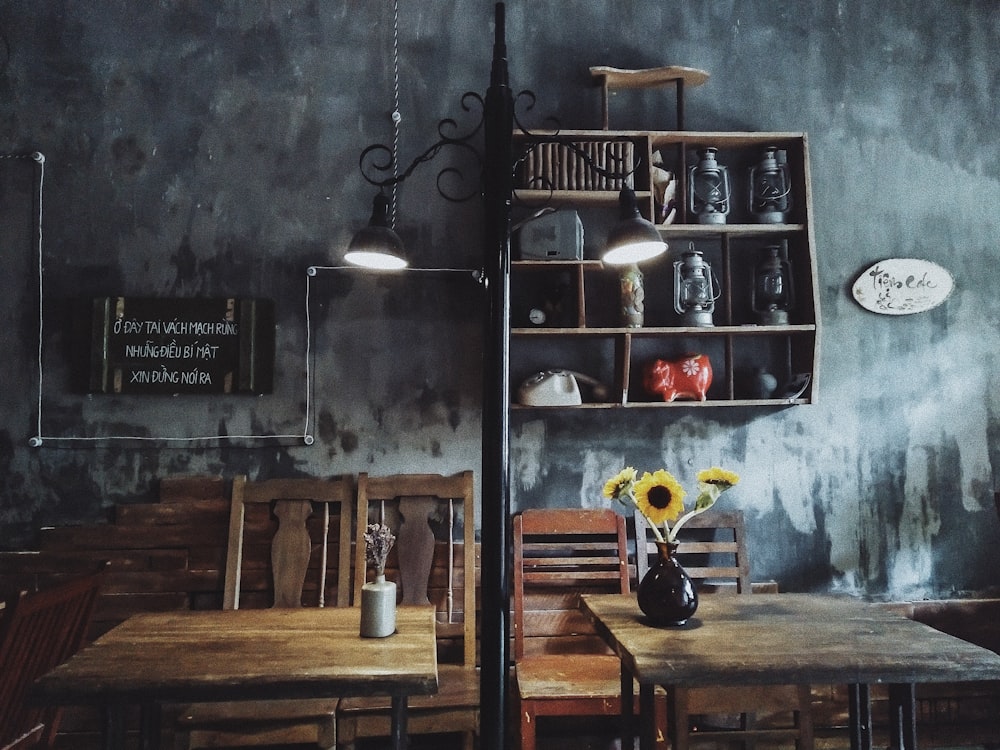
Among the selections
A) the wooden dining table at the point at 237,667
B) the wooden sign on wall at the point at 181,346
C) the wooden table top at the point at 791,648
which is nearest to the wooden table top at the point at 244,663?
the wooden dining table at the point at 237,667

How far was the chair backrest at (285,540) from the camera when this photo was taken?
3088mm

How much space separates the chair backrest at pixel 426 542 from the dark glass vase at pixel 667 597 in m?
1.03

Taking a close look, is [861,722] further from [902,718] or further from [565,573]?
[565,573]

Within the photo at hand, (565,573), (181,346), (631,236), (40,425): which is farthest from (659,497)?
(40,425)

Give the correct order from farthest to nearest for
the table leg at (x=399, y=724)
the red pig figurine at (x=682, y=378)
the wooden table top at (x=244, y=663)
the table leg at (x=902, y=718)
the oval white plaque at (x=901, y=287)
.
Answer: the oval white plaque at (x=901, y=287)
the red pig figurine at (x=682, y=378)
the table leg at (x=902, y=718)
the table leg at (x=399, y=724)
the wooden table top at (x=244, y=663)

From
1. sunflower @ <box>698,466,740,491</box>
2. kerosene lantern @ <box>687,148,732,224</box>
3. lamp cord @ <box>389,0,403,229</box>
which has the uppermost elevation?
lamp cord @ <box>389,0,403,229</box>

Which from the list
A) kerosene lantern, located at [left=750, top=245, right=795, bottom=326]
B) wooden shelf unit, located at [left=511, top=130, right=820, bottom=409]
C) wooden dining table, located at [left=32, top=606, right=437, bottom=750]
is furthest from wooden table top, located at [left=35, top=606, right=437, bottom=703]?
kerosene lantern, located at [left=750, top=245, right=795, bottom=326]

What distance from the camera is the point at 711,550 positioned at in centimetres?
318

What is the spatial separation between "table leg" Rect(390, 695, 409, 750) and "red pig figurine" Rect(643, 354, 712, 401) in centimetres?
179

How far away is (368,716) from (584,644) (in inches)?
39.0

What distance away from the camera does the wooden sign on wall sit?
10.5ft

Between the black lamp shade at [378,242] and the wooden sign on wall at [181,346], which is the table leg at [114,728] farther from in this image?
the wooden sign on wall at [181,346]

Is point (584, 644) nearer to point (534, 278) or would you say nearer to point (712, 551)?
point (712, 551)

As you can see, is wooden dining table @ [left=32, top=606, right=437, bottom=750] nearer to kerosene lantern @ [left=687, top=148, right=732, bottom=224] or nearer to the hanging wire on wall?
the hanging wire on wall
